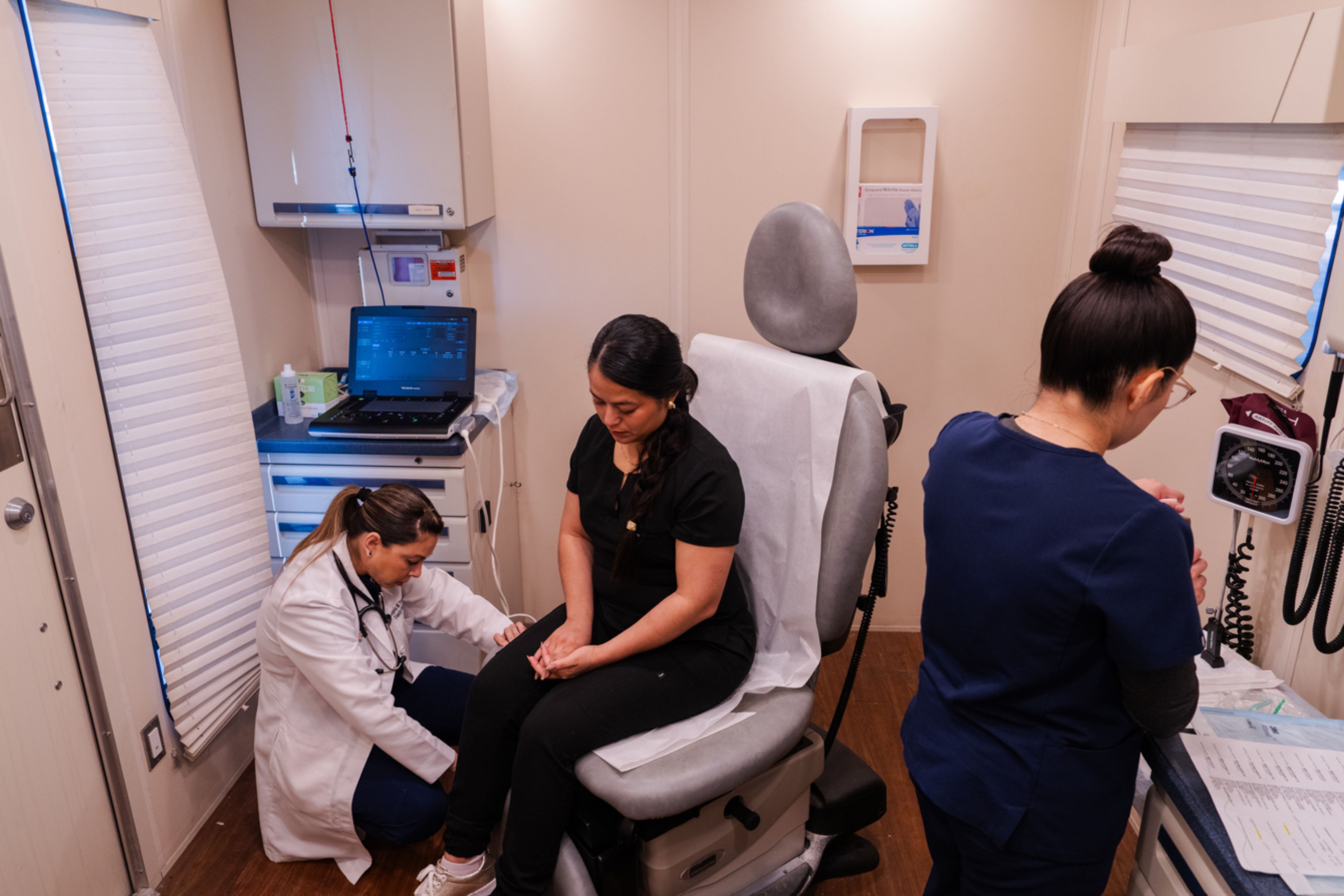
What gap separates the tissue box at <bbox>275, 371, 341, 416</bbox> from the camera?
259 cm

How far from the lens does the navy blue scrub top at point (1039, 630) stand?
3.48ft

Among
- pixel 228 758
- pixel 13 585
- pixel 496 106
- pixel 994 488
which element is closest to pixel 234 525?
pixel 13 585

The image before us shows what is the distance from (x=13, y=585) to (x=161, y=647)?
0.40m

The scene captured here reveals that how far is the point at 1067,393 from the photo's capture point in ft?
3.83

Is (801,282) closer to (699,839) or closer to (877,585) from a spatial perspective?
(877,585)

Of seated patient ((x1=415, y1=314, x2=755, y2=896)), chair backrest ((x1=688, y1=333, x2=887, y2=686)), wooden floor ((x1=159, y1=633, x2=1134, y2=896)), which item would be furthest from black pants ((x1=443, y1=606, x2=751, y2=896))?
wooden floor ((x1=159, y1=633, x2=1134, y2=896))

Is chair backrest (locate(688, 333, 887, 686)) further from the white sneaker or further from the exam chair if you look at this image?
the white sneaker

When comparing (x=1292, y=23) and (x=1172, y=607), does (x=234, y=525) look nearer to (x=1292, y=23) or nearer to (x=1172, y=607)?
Result: (x=1172, y=607)

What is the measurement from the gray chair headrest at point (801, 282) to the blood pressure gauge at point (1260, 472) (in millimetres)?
680

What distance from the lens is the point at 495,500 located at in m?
2.81

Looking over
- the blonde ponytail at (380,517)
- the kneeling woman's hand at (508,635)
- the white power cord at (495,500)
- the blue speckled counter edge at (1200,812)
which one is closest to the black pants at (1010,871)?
the blue speckled counter edge at (1200,812)

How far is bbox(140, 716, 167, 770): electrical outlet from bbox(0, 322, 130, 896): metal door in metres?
0.10

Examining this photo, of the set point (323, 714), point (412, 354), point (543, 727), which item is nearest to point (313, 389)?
point (412, 354)

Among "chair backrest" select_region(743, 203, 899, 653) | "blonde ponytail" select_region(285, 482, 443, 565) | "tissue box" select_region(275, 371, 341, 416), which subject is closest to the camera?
"chair backrest" select_region(743, 203, 899, 653)
